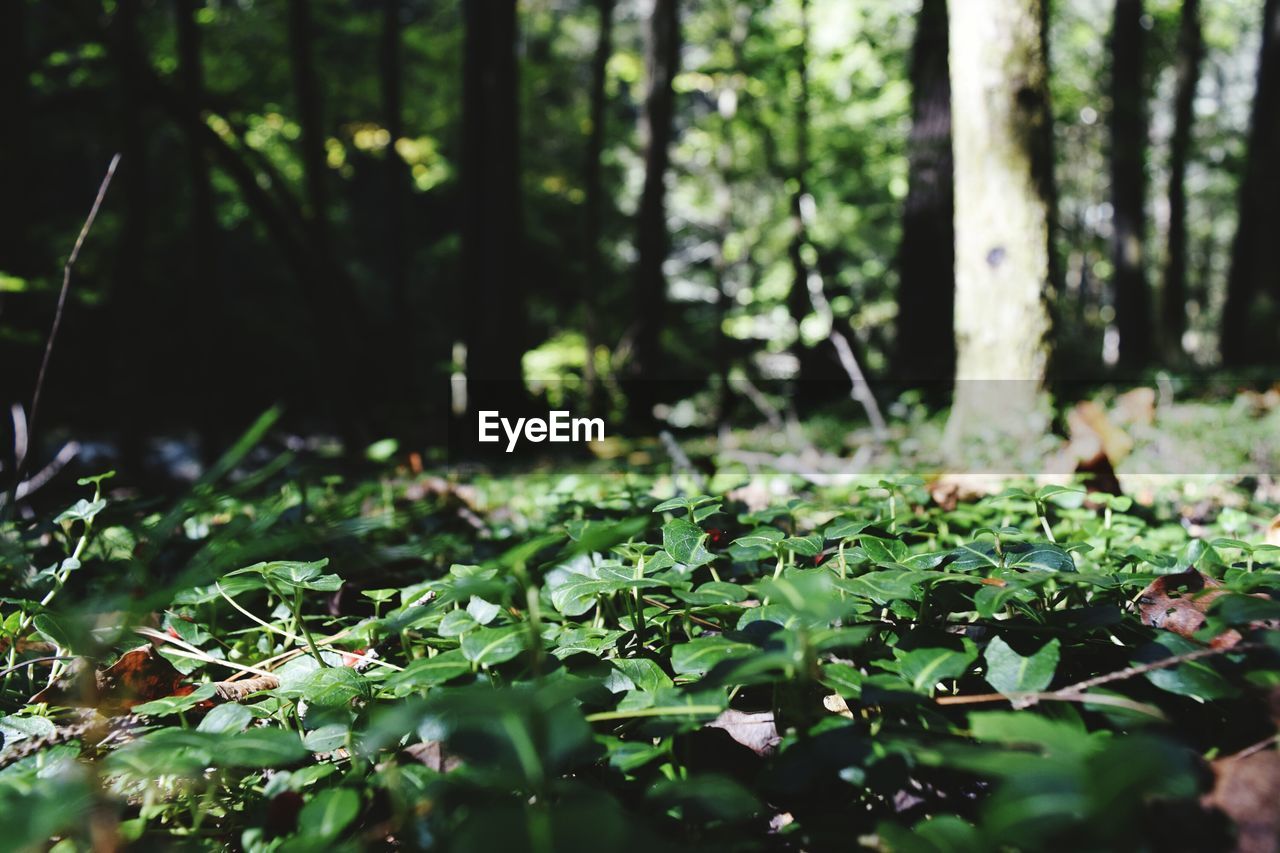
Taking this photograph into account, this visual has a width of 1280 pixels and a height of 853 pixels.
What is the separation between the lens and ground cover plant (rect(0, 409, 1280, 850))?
0.59 meters

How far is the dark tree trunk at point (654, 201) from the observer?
9.92 metres

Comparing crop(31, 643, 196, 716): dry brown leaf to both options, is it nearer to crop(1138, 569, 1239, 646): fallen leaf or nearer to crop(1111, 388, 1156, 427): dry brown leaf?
crop(1138, 569, 1239, 646): fallen leaf

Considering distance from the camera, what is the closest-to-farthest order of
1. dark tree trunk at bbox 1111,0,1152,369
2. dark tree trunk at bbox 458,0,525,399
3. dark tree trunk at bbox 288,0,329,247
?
dark tree trunk at bbox 458,0,525,399, dark tree trunk at bbox 288,0,329,247, dark tree trunk at bbox 1111,0,1152,369

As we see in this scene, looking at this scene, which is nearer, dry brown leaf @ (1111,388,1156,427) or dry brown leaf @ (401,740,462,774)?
dry brown leaf @ (401,740,462,774)

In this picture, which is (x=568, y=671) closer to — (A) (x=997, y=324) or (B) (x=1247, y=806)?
(B) (x=1247, y=806)

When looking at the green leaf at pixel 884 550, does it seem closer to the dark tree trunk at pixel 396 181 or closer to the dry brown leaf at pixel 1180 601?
the dry brown leaf at pixel 1180 601

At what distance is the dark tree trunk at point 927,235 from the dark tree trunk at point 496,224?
399 cm

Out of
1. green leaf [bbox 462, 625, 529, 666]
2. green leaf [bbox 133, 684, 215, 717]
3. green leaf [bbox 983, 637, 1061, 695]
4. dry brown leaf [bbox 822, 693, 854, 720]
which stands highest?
green leaf [bbox 462, 625, 529, 666]

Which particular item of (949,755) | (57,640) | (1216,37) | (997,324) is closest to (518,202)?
(997,324)

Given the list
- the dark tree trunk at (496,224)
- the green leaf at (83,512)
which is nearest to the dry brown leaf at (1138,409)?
the green leaf at (83,512)

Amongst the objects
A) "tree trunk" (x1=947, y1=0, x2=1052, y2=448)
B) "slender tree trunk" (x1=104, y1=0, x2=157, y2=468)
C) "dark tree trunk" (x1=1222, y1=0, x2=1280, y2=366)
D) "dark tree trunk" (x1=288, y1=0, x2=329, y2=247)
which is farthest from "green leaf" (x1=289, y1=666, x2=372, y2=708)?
"dark tree trunk" (x1=1222, y1=0, x2=1280, y2=366)

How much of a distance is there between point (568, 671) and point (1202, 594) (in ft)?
2.79

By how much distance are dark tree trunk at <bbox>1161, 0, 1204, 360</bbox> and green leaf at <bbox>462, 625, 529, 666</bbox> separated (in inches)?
577

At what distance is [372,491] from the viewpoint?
2.90 meters
